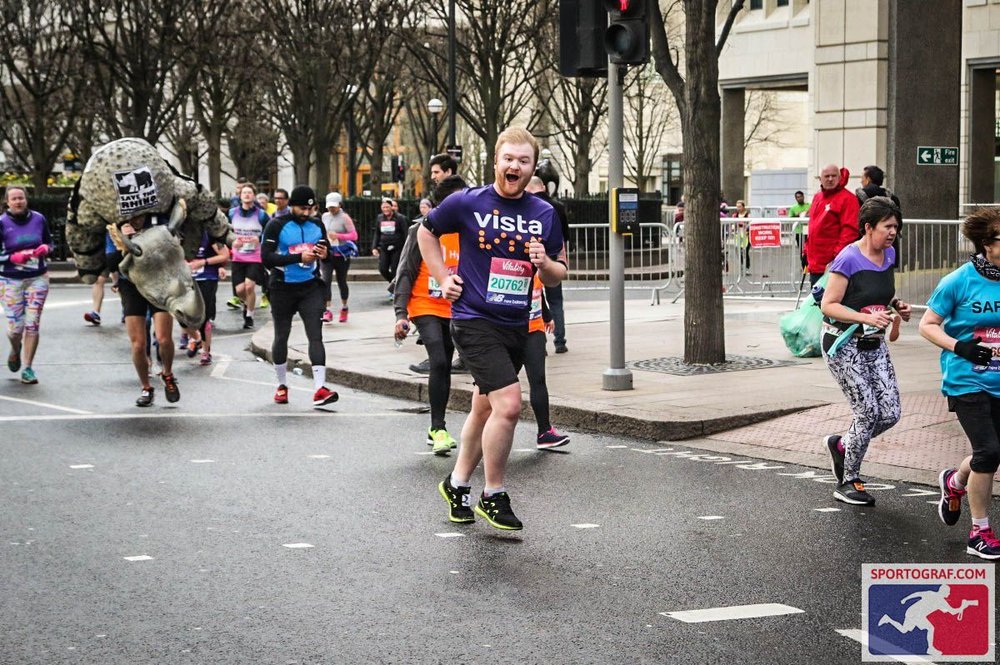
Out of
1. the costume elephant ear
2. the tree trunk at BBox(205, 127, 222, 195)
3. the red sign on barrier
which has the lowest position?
the red sign on barrier

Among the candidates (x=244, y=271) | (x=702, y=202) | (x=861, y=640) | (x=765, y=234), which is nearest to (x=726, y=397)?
(x=702, y=202)

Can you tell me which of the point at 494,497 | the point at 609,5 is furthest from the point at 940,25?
the point at 494,497

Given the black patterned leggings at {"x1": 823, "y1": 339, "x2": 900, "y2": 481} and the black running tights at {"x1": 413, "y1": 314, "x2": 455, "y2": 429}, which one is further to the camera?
the black running tights at {"x1": 413, "y1": 314, "x2": 455, "y2": 429}

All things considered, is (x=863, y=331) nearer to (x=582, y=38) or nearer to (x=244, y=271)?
(x=582, y=38)

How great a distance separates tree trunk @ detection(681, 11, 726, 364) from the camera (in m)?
12.8

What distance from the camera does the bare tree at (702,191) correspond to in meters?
12.8

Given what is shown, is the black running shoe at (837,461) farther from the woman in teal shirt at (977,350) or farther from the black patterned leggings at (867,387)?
the woman in teal shirt at (977,350)

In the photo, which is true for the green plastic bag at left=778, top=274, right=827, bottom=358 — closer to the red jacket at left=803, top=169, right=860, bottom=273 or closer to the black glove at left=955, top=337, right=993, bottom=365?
the red jacket at left=803, top=169, right=860, bottom=273

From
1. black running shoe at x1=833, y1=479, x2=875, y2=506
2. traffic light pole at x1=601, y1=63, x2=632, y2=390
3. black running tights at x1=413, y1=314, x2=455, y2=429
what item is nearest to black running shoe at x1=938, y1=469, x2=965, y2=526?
black running shoe at x1=833, y1=479, x2=875, y2=506

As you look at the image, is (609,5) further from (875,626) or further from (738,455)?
(875,626)

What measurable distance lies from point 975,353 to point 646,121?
63266 millimetres

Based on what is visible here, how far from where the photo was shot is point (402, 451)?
938cm

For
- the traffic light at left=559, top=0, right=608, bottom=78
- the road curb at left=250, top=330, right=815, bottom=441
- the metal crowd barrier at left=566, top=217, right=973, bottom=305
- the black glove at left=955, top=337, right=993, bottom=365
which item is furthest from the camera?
the metal crowd barrier at left=566, top=217, right=973, bottom=305

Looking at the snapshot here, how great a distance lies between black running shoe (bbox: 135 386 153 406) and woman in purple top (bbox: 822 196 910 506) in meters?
5.84
